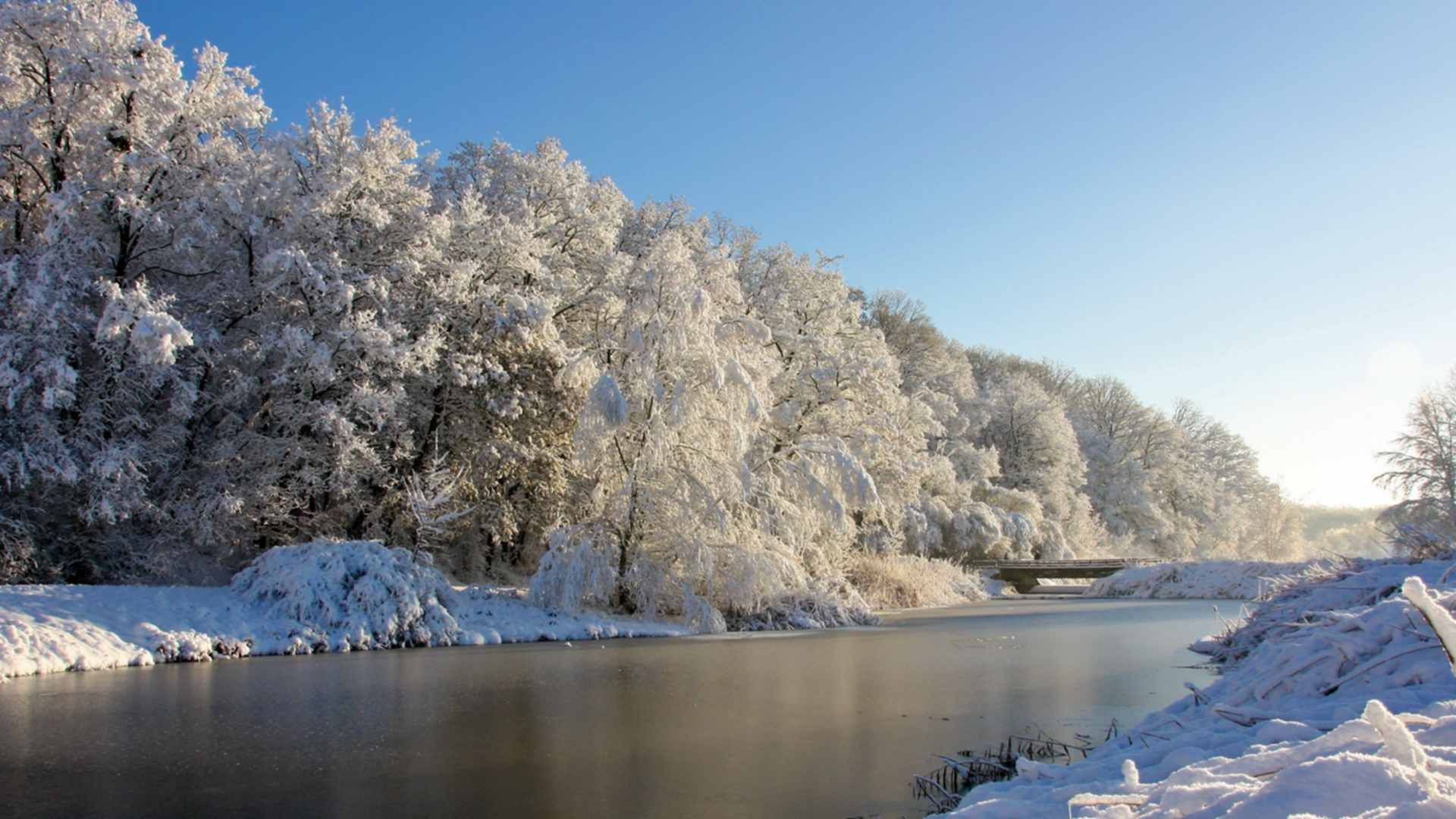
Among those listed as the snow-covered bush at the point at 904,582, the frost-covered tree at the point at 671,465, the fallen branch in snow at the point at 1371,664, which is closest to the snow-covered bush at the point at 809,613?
the frost-covered tree at the point at 671,465

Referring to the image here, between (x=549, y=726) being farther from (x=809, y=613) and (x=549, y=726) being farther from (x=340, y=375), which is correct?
(x=340, y=375)

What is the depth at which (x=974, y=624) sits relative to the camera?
2016 cm

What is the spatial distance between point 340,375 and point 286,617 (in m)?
6.13

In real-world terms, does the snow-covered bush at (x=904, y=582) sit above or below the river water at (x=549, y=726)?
above

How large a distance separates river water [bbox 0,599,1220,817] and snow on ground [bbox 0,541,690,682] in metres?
0.75

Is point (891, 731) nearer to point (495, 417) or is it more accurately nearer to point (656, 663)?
point (656, 663)

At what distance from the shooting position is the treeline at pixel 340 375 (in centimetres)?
1834

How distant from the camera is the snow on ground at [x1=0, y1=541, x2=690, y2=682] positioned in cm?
1302

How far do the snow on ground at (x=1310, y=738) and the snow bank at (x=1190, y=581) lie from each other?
25.5m

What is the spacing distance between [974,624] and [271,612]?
44.2 feet

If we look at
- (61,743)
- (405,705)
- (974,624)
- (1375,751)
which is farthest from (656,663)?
(1375,751)

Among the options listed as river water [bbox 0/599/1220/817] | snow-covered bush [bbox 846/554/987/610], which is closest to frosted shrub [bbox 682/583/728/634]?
river water [bbox 0/599/1220/817]

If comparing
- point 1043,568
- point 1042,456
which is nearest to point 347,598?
point 1043,568

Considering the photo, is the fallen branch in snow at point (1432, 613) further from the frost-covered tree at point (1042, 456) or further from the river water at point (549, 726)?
the frost-covered tree at point (1042, 456)
